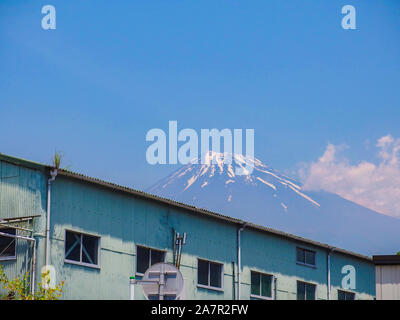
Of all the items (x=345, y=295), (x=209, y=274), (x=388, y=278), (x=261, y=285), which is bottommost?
(x=388, y=278)

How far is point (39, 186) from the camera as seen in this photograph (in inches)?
1196

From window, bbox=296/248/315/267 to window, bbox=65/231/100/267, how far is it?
53.5ft

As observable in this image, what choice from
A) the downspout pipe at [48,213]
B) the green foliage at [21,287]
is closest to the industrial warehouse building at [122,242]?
the downspout pipe at [48,213]

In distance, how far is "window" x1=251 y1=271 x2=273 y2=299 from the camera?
1606 inches

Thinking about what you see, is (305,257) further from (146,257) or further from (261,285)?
(146,257)

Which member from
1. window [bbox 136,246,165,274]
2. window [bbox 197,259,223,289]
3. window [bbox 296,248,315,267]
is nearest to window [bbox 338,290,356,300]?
window [bbox 296,248,315,267]

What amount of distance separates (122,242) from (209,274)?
6459 mm

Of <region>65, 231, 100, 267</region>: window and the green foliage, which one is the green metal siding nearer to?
<region>65, 231, 100, 267</region>: window

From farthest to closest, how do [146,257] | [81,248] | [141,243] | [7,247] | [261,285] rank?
1. [261,285]
2. [146,257]
3. [141,243]
4. [81,248]
5. [7,247]

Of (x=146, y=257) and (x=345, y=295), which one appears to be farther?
(x=345, y=295)

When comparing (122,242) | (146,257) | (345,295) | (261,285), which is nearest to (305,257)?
(345,295)

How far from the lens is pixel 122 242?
1316 inches

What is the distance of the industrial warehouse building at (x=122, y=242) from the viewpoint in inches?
1192
